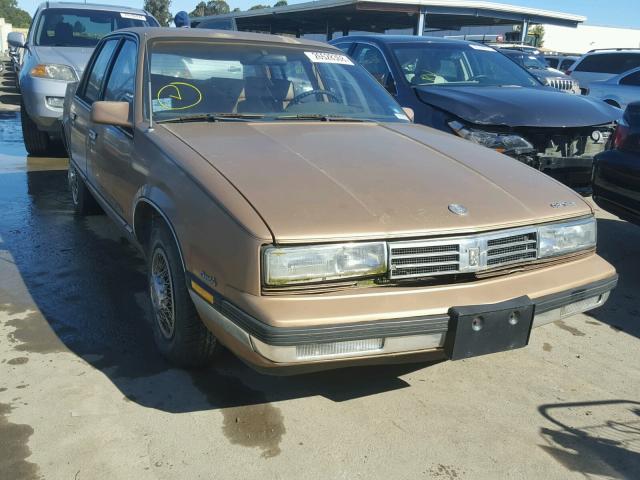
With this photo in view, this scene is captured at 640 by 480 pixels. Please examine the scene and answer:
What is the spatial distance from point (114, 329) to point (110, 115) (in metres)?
1.18

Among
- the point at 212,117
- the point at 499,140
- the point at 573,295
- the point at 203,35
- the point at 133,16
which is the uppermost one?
the point at 133,16

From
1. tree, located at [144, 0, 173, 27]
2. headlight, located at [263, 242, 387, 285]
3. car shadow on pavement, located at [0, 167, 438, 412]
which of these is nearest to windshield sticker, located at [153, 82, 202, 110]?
car shadow on pavement, located at [0, 167, 438, 412]

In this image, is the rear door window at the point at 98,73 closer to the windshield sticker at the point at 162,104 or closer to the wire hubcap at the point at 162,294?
the windshield sticker at the point at 162,104

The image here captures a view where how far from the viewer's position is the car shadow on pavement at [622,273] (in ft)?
12.7

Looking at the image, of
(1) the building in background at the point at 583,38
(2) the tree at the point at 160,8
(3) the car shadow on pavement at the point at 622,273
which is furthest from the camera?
(2) the tree at the point at 160,8

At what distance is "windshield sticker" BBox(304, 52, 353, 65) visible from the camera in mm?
4105

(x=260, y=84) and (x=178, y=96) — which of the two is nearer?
(x=178, y=96)

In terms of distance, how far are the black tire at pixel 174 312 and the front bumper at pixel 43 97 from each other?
15.4ft

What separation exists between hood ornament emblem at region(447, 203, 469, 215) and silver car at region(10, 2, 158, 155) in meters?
5.82

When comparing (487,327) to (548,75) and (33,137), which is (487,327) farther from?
(548,75)

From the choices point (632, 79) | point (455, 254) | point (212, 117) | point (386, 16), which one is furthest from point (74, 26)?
point (386, 16)

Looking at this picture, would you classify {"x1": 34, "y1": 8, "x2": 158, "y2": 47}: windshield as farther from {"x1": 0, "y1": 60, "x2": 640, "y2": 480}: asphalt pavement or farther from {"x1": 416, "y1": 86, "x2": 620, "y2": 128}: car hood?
{"x1": 0, "y1": 60, "x2": 640, "y2": 480}: asphalt pavement

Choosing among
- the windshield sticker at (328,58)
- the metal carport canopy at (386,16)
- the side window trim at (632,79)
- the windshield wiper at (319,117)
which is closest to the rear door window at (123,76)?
the windshield wiper at (319,117)

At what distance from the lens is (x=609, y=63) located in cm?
1459
